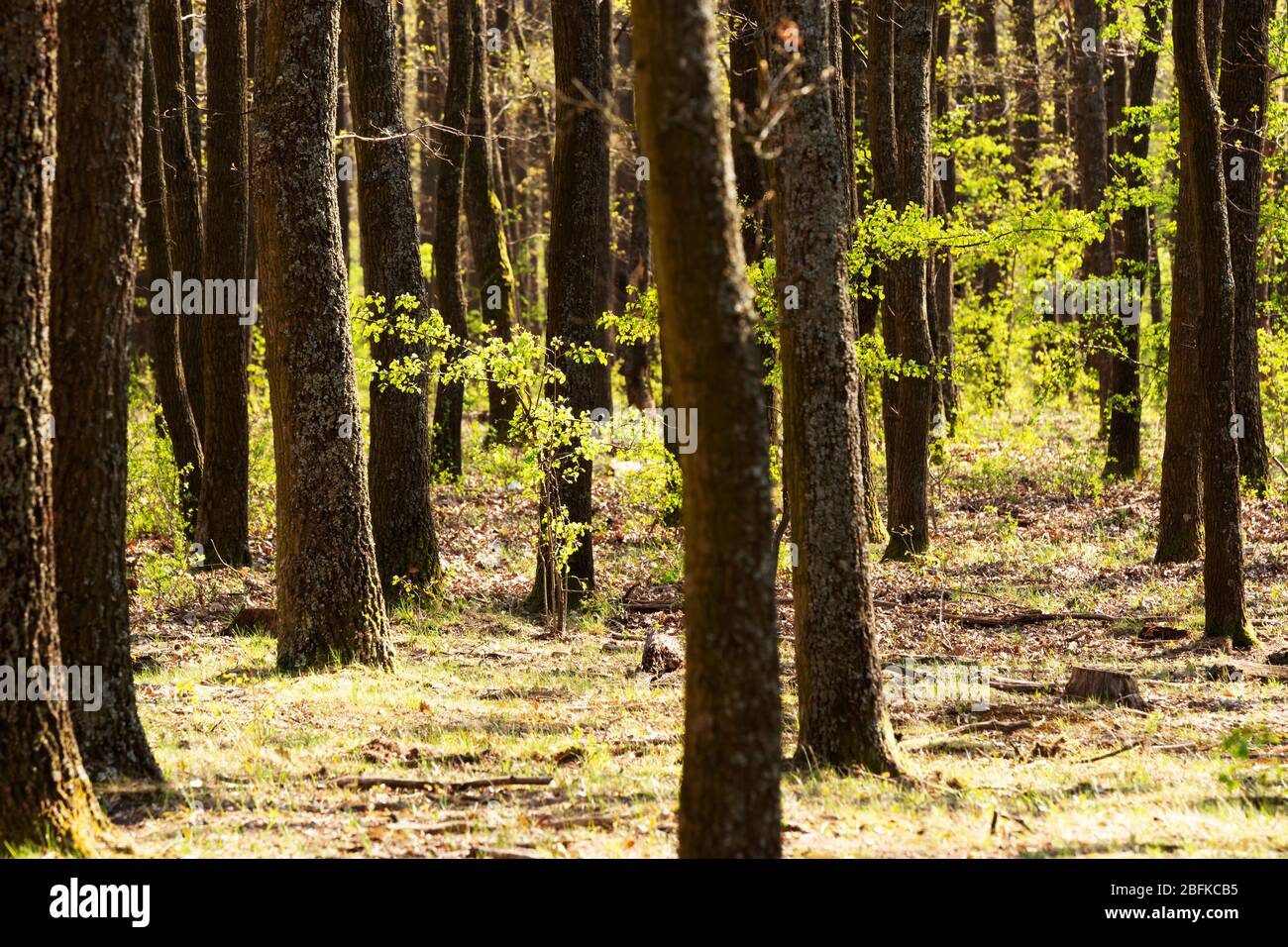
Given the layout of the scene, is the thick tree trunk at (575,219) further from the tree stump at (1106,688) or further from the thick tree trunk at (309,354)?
the tree stump at (1106,688)

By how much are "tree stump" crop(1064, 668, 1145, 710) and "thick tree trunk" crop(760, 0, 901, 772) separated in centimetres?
291

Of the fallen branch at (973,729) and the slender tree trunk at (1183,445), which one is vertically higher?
the slender tree trunk at (1183,445)

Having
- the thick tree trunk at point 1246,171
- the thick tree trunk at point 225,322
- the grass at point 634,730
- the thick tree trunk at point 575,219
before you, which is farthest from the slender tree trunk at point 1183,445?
the thick tree trunk at point 225,322

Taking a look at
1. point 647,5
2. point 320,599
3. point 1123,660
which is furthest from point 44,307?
point 1123,660

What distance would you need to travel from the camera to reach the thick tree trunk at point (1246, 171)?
586 inches

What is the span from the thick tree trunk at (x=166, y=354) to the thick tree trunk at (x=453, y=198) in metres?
4.34

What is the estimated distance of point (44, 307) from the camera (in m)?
5.80

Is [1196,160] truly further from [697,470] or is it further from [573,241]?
[697,470]

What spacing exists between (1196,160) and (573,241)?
6262 mm

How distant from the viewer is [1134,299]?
19.9 meters

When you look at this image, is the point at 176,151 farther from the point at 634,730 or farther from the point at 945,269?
the point at 945,269

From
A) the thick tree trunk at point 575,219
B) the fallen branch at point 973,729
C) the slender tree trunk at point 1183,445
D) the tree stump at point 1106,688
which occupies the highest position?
the thick tree trunk at point 575,219

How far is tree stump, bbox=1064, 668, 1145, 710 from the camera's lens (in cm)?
961

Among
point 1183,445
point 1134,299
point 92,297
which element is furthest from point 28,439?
point 1134,299
